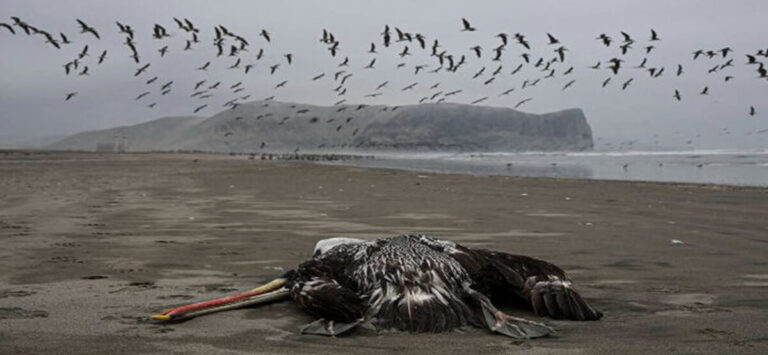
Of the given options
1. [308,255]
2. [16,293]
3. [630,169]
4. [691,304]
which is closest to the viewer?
[691,304]

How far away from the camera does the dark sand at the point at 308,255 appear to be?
508 cm

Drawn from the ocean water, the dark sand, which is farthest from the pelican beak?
the ocean water

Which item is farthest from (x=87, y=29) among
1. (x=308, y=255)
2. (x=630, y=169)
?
(x=630, y=169)

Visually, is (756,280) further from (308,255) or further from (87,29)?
(87,29)

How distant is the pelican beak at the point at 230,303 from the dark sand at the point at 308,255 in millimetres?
73

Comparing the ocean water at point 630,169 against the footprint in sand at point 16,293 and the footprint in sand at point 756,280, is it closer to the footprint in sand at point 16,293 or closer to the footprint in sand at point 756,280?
the footprint in sand at point 756,280

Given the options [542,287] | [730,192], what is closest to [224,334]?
[542,287]

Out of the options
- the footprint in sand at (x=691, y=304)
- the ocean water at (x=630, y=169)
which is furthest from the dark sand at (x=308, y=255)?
the ocean water at (x=630, y=169)

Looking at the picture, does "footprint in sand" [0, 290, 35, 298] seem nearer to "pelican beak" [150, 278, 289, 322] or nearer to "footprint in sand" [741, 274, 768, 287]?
"pelican beak" [150, 278, 289, 322]

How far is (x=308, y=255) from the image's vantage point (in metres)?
9.23

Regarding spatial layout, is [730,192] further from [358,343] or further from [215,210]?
[358,343]

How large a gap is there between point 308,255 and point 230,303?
328cm

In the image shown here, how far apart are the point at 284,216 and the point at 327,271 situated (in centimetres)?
844

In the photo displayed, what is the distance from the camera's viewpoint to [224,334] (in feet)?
17.2
